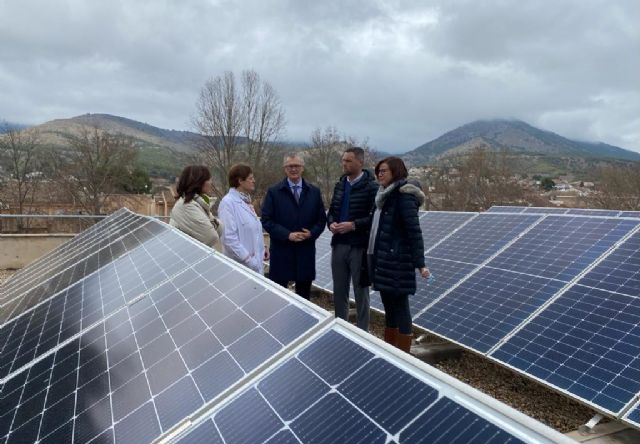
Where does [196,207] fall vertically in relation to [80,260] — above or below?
above

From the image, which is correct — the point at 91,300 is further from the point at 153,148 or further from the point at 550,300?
the point at 153,148

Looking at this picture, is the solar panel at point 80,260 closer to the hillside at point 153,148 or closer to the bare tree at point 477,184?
the bare tree at point 477,184

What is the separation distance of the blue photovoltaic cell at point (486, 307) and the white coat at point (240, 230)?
257 cm

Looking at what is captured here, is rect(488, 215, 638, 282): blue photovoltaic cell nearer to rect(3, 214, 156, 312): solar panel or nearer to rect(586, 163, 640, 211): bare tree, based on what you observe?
rect(3, 214, 156, 312): solar panel

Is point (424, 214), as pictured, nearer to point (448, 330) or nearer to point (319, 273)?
point (319, 273)

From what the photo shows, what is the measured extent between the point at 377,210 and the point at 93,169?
88.9 feet

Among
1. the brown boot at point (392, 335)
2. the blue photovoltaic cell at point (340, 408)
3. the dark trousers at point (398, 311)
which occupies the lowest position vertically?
the brown boot at point (392, 335)

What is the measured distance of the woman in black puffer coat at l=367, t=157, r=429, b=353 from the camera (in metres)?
4.67

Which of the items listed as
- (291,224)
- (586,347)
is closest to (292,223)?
(291,224)

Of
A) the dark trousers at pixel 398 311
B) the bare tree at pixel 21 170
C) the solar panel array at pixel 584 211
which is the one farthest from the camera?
the bare tree at pixel 21 170

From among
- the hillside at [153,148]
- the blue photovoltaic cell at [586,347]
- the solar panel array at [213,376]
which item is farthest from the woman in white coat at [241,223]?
the hillside at [153,148]

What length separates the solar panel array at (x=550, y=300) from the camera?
4586mm

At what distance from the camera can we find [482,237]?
8.23 metres

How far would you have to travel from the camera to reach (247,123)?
119 ft
